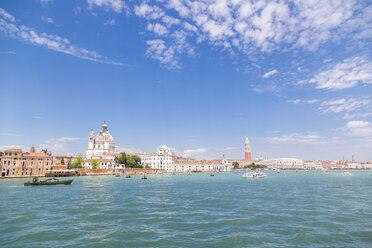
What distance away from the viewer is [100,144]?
127m

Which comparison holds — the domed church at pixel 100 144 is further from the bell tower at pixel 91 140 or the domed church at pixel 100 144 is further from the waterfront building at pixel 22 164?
the waterfront building at pixel 22 164

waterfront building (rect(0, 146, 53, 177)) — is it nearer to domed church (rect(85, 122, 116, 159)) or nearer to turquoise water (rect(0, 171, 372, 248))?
turquoise water (rect(0, 171, 372, 248))

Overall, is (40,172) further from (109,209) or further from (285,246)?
(285,246)

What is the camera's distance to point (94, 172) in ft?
264

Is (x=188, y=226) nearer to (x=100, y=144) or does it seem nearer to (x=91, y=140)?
(x=100, y=144)

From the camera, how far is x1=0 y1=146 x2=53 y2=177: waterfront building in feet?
190

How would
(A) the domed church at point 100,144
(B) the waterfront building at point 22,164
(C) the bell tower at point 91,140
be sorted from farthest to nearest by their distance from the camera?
(C) the bell tower at point 91,140
(A) the domed church at point 100,144
(B) the waterfront building at point 22,164

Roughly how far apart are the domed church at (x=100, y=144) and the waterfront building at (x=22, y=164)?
5930cm

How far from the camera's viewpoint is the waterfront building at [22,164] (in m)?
57.8

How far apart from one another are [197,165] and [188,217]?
12553 cm

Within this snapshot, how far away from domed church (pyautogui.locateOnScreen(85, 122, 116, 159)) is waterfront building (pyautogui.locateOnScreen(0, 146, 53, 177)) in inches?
2335

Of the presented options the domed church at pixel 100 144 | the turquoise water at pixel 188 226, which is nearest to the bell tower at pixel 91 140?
the domed church at pixel 100 144

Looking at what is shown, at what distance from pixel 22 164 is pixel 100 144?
6776 centimetres

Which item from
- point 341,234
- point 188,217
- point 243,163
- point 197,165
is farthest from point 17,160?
point 243,163
